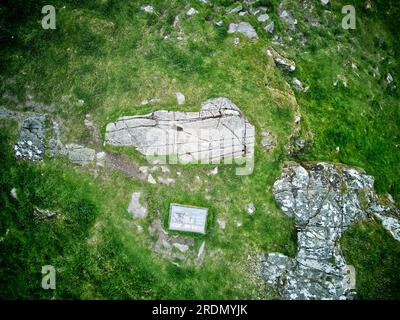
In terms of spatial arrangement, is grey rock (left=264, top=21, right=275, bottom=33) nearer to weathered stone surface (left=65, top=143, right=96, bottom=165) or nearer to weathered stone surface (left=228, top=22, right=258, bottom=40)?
weathered stone surface (left=228, top=22, right=258, bottom=40)

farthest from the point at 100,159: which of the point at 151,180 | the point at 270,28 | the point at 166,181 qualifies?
the point at 270,28

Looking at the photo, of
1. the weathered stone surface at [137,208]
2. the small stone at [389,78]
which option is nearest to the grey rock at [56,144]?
the weathered stone surface at [137,208]

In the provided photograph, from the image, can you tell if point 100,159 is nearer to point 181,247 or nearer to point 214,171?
point 214,171

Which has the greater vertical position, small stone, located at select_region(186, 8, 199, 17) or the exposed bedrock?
small stone, located at select_region(186, 8, 199, 17)

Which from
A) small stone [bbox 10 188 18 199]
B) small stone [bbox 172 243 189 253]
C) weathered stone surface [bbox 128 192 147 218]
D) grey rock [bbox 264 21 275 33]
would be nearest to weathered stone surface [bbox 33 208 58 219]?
small stone [bbox 10 188 18 199]
